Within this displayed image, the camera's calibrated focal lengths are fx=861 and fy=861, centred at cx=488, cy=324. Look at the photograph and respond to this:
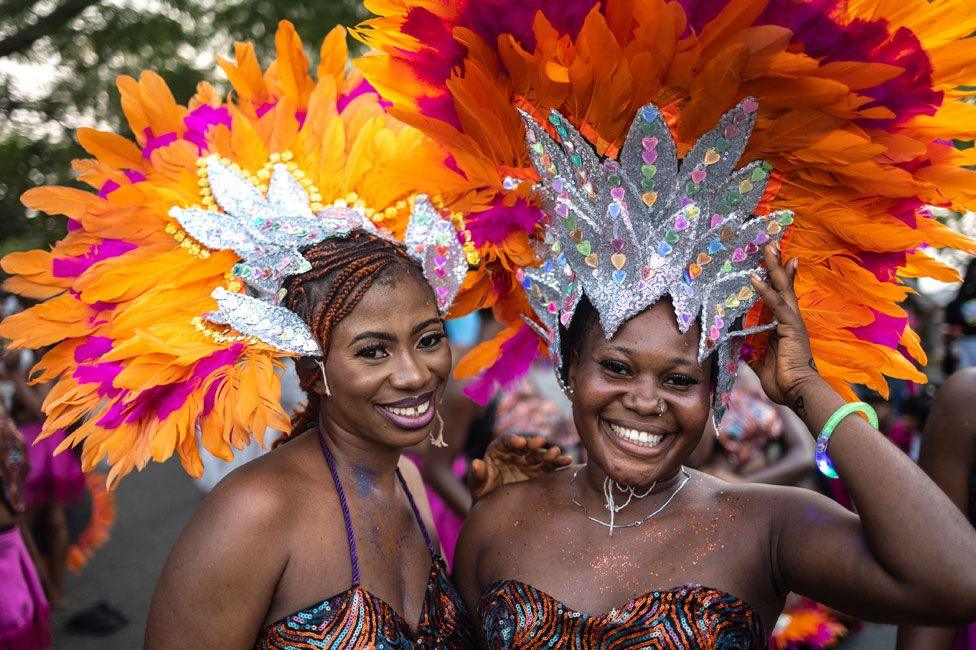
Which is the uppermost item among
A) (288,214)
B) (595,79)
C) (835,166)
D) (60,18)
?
(60,18)

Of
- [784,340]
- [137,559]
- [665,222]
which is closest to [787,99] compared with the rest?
[665,222]

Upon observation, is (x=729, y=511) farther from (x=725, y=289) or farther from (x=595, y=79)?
(x=595, y=79)

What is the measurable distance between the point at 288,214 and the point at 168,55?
2.34 metres

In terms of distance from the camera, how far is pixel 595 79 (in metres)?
2.22

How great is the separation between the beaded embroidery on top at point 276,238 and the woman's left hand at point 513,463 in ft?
1.79

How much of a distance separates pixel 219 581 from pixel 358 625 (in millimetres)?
379

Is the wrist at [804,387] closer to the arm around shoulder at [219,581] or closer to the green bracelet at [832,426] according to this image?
the green bracelet at [832,426]

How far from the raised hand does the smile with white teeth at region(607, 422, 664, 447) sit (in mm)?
316

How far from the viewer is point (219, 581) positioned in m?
2.17

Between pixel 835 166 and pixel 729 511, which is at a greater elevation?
pixel 835 166

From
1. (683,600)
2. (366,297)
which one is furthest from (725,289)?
(366,297)

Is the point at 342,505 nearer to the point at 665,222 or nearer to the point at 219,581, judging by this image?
the point at 219,581

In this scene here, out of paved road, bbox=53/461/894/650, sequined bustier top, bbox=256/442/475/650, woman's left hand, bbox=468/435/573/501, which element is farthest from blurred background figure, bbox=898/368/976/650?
paved road, bbox=53/461/894/650

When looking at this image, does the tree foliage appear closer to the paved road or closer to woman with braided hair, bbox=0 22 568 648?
woman with braided hair, bbox=0 22 568 648
